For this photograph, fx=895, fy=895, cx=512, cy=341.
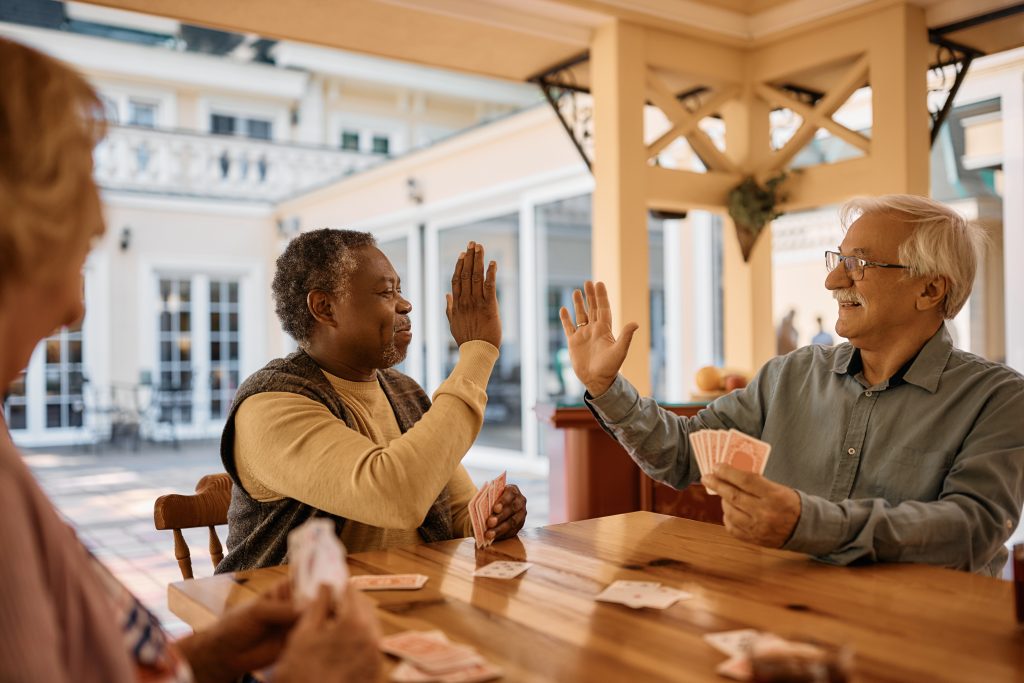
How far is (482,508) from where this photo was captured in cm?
177

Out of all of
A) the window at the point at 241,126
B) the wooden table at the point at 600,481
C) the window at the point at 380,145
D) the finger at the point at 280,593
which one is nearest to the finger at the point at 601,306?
the finger at the point at 280,593

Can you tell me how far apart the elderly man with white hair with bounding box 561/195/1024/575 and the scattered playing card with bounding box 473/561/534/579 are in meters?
0.38

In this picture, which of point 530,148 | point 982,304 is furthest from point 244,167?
point 982,304

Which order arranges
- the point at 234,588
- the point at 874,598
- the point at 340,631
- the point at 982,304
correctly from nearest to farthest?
the point at 340,631 → the point at 874,598 → the point at 234,588 → the point at 982,304

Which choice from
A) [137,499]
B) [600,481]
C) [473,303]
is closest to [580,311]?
[473,303]

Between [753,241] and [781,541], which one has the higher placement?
[753,241]

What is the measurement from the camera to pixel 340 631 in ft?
3.02

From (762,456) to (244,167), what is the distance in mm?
12220

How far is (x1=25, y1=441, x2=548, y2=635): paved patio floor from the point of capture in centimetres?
472

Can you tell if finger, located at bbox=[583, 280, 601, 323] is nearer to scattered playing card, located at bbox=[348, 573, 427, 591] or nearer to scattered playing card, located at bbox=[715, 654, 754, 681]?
scattered playing card, located at bbox=[348, 573, 427, 591]

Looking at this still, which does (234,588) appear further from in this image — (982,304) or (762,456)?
(982,304)

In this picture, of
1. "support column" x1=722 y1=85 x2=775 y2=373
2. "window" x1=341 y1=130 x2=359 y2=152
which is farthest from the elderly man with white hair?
"window" x1=341 y1=130 x2=359 y2=152

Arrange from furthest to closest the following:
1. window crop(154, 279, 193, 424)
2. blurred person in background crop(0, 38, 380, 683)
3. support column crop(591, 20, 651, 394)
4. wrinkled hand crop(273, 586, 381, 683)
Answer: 1. window crop(154, 279, 193, 424)
2. support column crop(591, 20, 651, 394)
3. wrinkled hand crop(273, 586, 381, 683)
4. blurred person in background crop(0, 38, 380, 683)

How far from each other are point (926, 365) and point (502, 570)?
106cm
